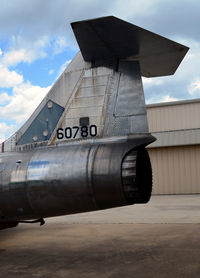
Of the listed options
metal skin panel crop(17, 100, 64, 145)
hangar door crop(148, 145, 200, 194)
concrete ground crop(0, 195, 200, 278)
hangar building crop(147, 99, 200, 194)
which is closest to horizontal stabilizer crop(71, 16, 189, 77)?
metal skin panel crop(17, 100, 64, 145)

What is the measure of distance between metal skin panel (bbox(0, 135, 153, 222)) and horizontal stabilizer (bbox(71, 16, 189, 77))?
153cm

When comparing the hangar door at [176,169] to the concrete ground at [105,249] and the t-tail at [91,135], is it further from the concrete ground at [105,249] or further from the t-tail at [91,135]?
the t-tail at [91,135]

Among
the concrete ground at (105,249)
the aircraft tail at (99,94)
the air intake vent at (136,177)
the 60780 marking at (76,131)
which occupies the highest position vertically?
the aircraft tail at (99,94)

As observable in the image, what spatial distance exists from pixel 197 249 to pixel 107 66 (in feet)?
13.3

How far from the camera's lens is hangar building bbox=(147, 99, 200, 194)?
66.1ft

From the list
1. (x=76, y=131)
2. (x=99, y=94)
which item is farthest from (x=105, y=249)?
(x=99, y=94)

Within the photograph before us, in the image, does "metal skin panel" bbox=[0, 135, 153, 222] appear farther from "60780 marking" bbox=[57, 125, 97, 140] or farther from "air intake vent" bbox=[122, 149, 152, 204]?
"60780 marking" bbox=[57, 125, 97, 140]

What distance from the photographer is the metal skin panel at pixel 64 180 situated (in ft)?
16.1

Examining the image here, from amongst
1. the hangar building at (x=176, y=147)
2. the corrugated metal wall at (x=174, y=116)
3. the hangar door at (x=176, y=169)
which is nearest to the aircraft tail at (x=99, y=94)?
the hangar building at (x=176, y=147)

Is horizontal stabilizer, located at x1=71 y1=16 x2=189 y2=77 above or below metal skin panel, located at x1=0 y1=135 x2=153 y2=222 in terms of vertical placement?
above

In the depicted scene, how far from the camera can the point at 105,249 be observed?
6793mm

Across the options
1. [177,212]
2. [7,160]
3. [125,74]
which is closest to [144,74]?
[125,74]

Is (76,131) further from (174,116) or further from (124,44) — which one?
(174,116)

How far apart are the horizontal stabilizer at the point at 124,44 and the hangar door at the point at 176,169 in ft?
49.1
